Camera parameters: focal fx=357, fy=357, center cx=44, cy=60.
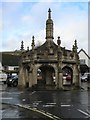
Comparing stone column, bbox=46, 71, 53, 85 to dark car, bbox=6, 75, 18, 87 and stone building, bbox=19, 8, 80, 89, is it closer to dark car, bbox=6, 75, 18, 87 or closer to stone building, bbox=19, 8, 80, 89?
stone building, bbox=19, 8, 80, 89

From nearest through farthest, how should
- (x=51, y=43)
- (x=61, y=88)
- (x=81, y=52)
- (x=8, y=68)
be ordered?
(x=61, y=88)
(x=51, y=43)
(x=8, y=68)
(x=81, y=52)

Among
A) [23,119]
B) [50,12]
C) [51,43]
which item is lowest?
[23,119]

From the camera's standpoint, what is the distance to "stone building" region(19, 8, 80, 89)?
43.5 meters

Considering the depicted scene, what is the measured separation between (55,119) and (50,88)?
92.9ft

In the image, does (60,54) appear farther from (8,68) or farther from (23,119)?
(8,68)

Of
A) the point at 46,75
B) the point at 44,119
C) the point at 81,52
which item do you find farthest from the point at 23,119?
the point at 81,52

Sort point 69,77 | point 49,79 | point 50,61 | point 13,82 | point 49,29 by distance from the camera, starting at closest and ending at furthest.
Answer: point 50,61
point 49,79
point 49,29
point 13,82
point 69,77

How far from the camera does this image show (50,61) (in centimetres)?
4341

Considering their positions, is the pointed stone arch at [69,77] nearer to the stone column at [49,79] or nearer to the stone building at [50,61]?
the stone building at [50,61]

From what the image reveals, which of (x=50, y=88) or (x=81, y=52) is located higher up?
(x=81, y=52)

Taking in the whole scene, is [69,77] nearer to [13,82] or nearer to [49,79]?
[13,82]

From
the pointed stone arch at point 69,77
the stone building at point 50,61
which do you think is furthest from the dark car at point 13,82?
the stone building at point 50,61

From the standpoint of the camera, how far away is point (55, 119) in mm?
15383

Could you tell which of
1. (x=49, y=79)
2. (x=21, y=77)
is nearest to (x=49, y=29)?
(x=49, y=79)
